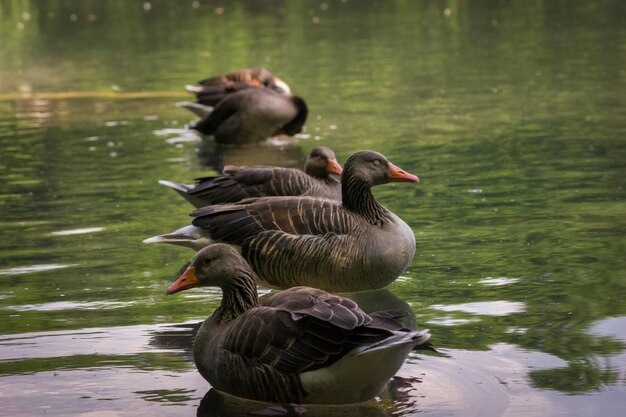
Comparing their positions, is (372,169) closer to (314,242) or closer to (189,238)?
(314,242)

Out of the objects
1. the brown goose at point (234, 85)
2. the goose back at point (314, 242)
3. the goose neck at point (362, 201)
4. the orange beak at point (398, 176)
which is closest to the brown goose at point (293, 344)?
the goose back at point (314, 242)

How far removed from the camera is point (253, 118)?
15.7m

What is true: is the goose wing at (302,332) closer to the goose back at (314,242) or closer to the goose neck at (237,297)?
the goose neck at (237,297)

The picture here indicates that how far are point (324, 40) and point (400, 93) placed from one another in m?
8.08

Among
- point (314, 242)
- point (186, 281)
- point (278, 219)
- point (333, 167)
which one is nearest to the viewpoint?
point (186, 281)

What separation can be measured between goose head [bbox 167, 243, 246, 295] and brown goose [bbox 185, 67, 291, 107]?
992 centimetres

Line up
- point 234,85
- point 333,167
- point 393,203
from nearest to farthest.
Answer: point 333,167 < point 393,203 < point 234,85

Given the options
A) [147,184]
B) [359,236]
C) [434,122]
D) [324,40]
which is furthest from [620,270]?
[324,40]

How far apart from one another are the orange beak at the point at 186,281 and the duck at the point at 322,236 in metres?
1.70

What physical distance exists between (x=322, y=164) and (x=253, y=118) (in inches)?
199

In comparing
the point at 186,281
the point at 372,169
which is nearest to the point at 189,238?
the point at 372,169

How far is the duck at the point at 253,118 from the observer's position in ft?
51.0

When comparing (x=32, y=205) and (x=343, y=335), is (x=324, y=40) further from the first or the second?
(x=343, y=335)

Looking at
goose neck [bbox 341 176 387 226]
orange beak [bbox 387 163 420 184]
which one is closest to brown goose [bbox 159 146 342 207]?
goose neck [bbox 341 176 387 226]
